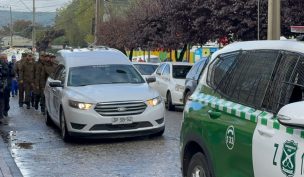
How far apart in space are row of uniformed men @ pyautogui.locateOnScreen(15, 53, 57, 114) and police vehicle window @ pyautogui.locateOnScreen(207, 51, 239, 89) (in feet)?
36.7

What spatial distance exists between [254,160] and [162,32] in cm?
2695

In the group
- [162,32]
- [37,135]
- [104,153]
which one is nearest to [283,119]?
[104,153]

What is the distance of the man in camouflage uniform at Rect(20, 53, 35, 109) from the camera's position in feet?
58.1

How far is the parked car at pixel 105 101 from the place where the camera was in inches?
407

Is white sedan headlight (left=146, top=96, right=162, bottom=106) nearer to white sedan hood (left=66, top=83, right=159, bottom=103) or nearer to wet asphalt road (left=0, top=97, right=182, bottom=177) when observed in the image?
white sedan hood (left=66, top=83, right=159, bottom=103)

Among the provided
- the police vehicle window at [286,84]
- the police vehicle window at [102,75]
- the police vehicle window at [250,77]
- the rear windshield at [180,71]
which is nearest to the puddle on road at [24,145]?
the police vehicle window at [102,75]

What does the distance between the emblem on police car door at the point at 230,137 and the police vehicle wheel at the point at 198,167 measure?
2.00ft

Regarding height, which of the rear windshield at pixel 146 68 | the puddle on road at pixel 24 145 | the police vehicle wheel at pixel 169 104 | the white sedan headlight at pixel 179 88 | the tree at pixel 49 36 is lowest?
the puddle on road at pixel 24 145

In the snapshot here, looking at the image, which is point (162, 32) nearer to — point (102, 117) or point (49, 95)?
point (49, 95)

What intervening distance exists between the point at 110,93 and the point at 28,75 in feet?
26.0

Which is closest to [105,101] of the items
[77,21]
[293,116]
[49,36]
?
[293,116]

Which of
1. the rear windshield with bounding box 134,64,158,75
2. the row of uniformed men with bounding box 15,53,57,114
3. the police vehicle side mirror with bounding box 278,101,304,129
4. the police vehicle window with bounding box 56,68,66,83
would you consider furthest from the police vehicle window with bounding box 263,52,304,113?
the rear windshield with bounding box 134,64,158,75

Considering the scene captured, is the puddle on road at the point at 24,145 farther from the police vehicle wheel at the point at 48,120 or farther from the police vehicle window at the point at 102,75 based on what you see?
the police vehicle wheel at the point at 48,120

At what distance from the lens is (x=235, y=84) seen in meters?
5.21
